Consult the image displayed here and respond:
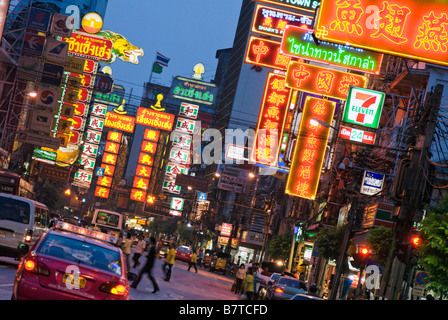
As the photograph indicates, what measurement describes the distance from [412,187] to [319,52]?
14433 millimetres

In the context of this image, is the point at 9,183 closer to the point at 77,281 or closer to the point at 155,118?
the point at 77,281

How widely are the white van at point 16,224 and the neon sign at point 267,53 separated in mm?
19316

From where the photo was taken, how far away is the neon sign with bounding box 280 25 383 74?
31.8m

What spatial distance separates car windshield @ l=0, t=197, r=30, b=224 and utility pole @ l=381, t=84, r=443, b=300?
35.6 ft

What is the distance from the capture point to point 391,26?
56.7 feet

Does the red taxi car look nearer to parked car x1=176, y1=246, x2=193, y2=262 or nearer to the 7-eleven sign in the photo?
the 7-eleven sign

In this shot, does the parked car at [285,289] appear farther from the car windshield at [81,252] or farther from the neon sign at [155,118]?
the neon sign at [155,118]

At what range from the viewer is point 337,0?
Result: 17766 mm

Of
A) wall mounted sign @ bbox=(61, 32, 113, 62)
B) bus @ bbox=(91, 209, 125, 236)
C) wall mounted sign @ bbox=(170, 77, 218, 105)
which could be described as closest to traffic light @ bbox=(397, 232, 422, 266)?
bus @ bbox=(91, 209, 125, 236)

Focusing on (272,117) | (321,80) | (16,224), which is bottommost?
(16,224)

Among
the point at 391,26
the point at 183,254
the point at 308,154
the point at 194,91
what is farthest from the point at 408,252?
the point at 194,91

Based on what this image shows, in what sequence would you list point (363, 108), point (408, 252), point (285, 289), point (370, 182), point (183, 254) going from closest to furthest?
point (408, 252), point (285, 289), point (370, 182), point (363, 108), point (183, 254)

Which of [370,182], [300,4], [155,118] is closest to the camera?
[370,182]
